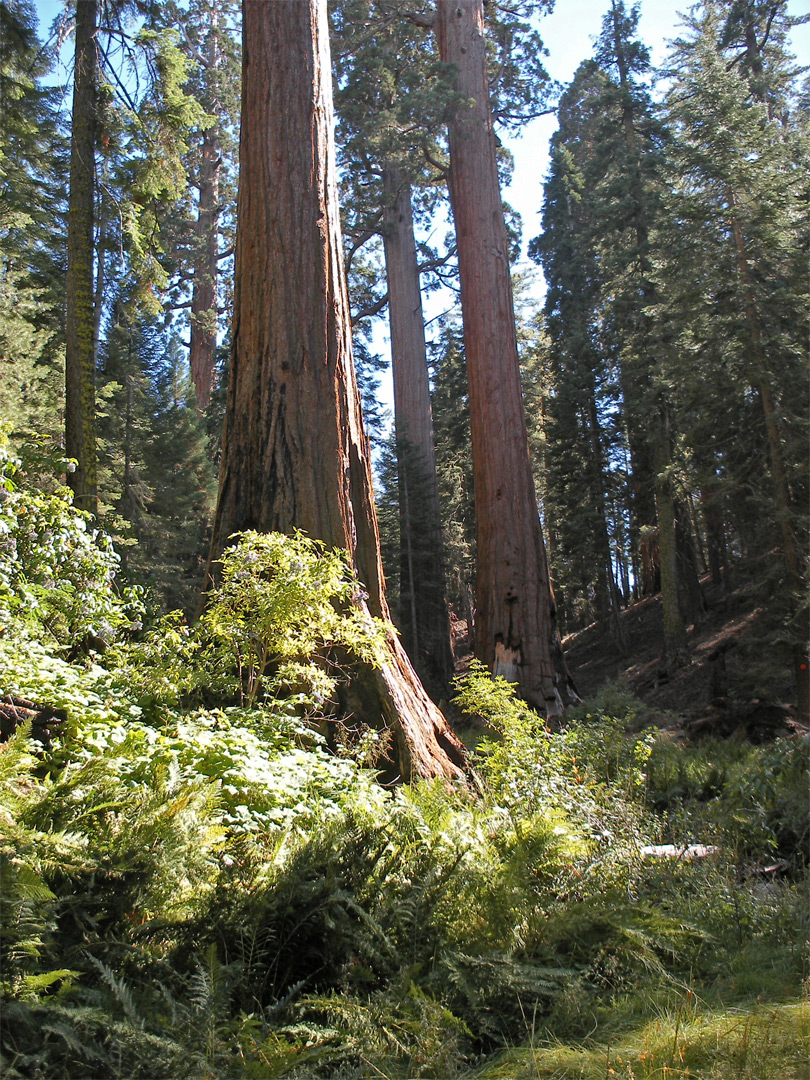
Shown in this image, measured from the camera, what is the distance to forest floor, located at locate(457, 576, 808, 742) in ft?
33.1

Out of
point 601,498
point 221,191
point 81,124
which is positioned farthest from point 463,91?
point 221,191

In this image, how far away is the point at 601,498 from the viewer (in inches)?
818

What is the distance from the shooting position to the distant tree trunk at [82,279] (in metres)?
8.84

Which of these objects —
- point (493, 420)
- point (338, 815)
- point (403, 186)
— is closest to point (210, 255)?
point (403, 186)

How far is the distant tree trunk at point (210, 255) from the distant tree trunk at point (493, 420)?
14.0 m

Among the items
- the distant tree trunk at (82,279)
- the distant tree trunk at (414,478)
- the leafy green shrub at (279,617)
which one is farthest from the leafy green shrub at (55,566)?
the distant tree trunk at (414,478)

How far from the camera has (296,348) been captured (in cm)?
629

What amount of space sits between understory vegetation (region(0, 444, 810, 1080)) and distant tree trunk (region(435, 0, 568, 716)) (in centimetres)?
549

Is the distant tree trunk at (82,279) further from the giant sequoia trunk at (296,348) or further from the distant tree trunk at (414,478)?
the distant tree trunk at (414,478)

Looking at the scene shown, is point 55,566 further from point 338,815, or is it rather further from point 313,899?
point 313,899

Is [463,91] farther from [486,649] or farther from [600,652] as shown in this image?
[600,652]

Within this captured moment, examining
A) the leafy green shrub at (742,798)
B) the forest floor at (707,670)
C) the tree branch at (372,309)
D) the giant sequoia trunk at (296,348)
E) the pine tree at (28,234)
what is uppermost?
the tree branch at (372,309)

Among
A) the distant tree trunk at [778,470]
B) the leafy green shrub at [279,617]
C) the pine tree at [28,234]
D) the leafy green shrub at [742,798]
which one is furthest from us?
the distant tree trunk at [778,470]

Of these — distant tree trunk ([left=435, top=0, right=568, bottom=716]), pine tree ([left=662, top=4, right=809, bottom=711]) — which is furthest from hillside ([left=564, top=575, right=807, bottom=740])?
distant tree trunk ([left=435, top=0, right=568, bottom=716])
